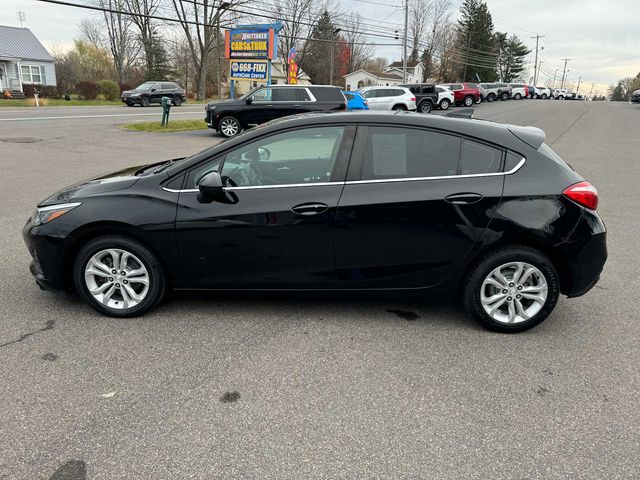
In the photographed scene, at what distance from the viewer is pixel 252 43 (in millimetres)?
21531

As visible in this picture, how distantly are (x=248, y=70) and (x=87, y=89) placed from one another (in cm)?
2375

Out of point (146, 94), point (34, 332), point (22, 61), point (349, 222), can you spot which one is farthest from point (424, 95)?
point (22, 61)

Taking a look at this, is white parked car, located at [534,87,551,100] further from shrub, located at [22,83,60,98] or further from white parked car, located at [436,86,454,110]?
shrub, located at [22,83,60,98]

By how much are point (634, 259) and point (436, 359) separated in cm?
338

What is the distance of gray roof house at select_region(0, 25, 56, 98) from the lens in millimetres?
42344

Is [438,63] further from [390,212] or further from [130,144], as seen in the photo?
[390,212]

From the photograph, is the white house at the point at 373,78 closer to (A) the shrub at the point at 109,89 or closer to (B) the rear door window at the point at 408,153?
(A) the shrub at the point at 109,89

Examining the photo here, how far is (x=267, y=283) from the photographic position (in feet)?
12.1

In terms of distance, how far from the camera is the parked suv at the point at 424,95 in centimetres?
3180

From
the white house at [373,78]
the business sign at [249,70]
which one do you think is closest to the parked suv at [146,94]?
the business sign at [249,70]

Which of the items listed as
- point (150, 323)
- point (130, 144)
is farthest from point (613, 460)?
point (130, 144)

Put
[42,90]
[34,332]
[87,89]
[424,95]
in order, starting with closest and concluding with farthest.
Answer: [34,332] < [424,95] < [42,90] < [87,89]

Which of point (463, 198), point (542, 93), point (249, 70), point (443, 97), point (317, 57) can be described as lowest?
point (463, 198)

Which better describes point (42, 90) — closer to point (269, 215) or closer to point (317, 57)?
point (269, 215)
